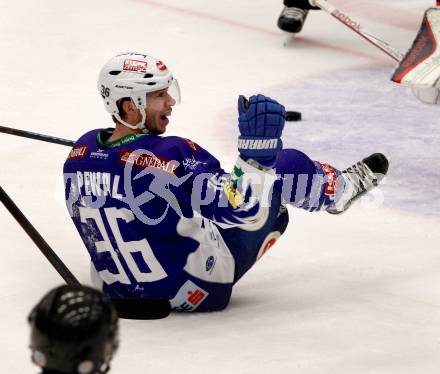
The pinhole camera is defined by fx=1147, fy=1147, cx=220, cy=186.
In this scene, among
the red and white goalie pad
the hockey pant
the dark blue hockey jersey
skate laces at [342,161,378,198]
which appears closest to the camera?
the dark blue hockey jersey

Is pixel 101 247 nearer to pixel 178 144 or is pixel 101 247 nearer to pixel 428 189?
pixel 178 144

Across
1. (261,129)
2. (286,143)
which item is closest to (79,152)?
(261,129)

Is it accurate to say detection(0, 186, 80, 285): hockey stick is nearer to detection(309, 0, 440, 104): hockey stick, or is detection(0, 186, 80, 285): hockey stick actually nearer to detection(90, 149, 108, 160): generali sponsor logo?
detection(90, 149, 108, 160): generali sponsor logo

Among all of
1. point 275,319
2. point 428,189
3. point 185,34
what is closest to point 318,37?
point 185,34

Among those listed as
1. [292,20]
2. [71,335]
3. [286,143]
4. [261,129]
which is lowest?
[292,20]

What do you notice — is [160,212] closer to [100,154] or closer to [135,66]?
[100,154]

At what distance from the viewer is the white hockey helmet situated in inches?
126

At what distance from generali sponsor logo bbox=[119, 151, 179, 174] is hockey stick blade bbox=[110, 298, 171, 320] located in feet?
1.33

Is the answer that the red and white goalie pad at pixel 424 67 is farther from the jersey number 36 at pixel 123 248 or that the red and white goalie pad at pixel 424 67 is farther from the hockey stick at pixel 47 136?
the jersey number 36 at pixel 123 248

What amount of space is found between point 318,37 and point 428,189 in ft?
8.47

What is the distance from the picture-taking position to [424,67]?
4781mm

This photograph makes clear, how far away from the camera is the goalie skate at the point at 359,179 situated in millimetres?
3643

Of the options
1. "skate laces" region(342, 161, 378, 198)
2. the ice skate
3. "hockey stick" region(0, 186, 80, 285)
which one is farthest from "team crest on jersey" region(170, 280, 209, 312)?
the ice skate

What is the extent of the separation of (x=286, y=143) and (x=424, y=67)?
778 millimetres
